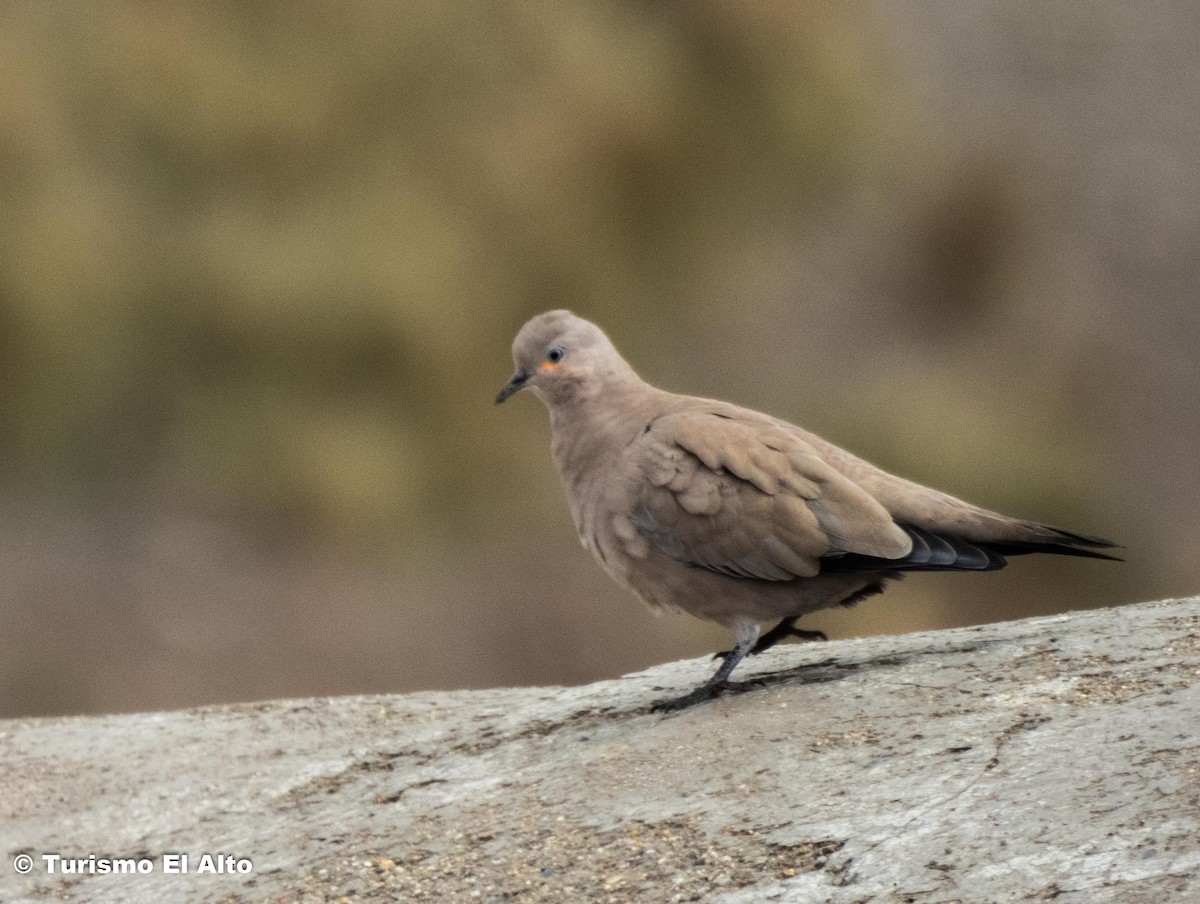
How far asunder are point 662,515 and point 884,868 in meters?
1.41

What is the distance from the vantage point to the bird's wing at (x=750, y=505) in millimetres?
4352

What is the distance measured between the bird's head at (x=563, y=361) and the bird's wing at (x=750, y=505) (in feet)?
1.38

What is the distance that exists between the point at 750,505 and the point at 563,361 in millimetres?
835

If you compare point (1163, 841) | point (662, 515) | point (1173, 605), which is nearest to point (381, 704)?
point (662, 515)

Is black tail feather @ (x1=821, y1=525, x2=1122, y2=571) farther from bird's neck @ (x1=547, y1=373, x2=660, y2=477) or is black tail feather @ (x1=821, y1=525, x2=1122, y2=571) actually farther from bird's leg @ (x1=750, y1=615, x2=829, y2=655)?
bird's neck @ (x1=547, y1=373, x2=660, y2=477)

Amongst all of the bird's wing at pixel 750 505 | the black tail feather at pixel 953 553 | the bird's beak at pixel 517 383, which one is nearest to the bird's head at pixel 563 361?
the bird's beak at pixel 517 383

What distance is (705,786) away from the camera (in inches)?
152

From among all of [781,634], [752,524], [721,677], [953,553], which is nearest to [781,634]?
[781,634]

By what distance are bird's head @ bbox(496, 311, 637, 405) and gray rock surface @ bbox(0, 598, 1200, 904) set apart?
0.91m

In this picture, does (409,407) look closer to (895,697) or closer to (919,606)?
(919,606)

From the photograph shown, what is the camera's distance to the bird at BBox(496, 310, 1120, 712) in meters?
4.35

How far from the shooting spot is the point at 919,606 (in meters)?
10.4

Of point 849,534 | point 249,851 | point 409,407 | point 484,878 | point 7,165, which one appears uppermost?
point 7,165

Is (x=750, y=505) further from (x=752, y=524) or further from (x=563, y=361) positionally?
(x=563, y=361)
